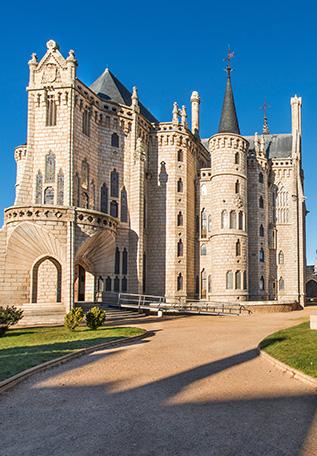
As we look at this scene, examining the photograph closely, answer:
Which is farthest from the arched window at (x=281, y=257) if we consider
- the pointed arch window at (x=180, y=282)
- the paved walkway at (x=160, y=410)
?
the paved walkway at (x=160, y=410)

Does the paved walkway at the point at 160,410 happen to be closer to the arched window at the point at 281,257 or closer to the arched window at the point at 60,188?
the arched window at the point at 60,188

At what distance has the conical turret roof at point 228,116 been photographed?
140 ft

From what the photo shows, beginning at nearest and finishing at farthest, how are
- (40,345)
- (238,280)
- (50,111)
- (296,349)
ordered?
A: 1. (296,349)
2. (40,345)
3. (50,111)
4. (238,280)

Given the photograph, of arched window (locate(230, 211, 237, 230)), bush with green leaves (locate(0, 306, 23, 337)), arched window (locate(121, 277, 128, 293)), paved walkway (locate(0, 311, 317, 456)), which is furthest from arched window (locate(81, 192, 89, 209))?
paved walkway (locate(0, 311, 317, 456))

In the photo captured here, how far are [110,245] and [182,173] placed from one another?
15.0m

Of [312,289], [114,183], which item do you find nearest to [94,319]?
[114,183]

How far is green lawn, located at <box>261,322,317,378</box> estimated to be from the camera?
11005mm

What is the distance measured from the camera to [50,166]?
32219mm

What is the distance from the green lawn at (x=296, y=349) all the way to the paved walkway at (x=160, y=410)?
55 cm

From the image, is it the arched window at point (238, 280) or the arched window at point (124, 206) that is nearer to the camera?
the arched window at point (124, 206)

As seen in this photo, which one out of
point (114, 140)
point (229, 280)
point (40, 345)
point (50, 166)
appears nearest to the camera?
point (40, 345)

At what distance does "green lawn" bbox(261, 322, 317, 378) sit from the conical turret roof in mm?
29085

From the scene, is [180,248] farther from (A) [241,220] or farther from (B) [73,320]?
(B) [73,320]

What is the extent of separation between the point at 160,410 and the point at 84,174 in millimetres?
27854
